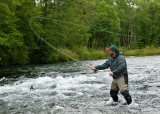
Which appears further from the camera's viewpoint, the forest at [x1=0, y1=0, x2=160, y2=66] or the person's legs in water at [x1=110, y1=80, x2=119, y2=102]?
the forest at [x1=0, y1=0, x2=160, y2=66]

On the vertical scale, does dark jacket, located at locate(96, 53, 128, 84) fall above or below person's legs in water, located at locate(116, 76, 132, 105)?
above

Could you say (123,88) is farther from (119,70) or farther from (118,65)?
(118,65)

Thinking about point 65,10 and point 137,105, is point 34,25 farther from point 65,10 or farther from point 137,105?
point 137,105

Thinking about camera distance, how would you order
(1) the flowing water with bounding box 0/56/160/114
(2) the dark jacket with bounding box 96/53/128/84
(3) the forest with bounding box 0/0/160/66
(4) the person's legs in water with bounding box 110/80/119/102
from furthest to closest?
1. (3) the forest with bounding box 0/0/160/66
2. (4) the person's legs in water with bounding box 110/80/119/102
3. (2) the dark jacket with bounding box 96/53/128/84
4. (1) the flowing water with bounding box 0/56/160/114

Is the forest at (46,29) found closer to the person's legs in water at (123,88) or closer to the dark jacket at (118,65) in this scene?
the dark jacket at (118,65)

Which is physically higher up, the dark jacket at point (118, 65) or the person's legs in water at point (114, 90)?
the dark jacket at point (118, 65)

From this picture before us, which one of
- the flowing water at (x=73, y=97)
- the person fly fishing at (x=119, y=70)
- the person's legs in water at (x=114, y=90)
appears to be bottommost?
the flowing water at (x=73, y=97)

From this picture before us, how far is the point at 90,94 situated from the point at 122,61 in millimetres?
2523

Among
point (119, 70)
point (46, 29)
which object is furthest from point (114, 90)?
point (46, 29)

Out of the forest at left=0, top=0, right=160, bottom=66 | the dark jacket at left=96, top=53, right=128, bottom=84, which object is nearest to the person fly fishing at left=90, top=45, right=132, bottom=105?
the dark jacket at left=96, top=53, right=128, bottom=84

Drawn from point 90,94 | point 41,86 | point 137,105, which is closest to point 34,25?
point 41,86

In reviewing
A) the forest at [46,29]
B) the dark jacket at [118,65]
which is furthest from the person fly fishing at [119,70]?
the forest at [46,29]

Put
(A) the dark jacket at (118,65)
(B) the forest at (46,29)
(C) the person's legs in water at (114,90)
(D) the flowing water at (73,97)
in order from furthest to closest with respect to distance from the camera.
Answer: (B) the forest at (46,29) < (C) the person's legs in water at (114,90) < (A) the dark jacket at (118,65) < (D) the flowing water at (73,97)

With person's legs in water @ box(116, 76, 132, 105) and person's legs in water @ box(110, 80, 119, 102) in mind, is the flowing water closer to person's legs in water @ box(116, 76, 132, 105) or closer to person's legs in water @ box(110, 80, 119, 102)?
person's legs in water @ box(116, 76, 132, 105)
